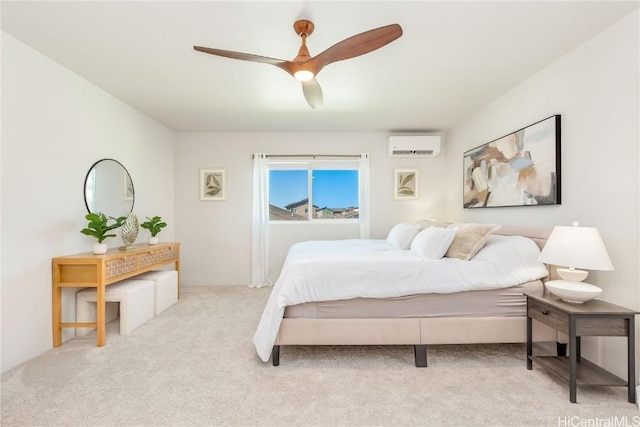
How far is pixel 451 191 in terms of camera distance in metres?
4.38

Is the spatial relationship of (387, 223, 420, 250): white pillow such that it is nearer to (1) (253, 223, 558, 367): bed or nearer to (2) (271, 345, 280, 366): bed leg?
(1) (253, 223, 558, 367): bed

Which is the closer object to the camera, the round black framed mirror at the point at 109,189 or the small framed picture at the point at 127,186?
the round black framed mirror at the point at 109,189

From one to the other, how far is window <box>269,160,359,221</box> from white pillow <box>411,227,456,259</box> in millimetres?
2179

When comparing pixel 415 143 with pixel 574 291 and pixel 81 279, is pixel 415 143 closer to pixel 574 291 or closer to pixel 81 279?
pixel 574 291

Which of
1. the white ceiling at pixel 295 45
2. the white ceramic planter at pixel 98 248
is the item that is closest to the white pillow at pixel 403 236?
the white ceiling at pixel 295 45

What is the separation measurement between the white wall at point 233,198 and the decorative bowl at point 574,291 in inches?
109

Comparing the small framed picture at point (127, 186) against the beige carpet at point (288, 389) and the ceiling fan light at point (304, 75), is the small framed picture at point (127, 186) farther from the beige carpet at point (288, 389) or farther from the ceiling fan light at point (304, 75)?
the ceiling fan light at point (304, 75)

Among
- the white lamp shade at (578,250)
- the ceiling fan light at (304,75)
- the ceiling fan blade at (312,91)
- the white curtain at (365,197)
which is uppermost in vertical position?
the ceiling fan blade at (312,91)

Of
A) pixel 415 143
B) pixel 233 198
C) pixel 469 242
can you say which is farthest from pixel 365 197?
pixel 469 242

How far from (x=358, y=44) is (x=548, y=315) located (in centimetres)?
211

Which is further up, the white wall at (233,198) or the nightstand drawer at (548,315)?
the white wall at (233,198)

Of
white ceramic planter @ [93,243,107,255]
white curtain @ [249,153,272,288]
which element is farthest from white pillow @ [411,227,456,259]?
white ceramic planter @ [93,243,107,255]

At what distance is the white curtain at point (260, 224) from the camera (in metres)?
4.46

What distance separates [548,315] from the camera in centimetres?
190
